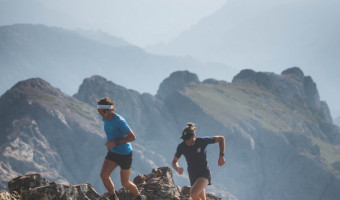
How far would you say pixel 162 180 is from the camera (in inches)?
508

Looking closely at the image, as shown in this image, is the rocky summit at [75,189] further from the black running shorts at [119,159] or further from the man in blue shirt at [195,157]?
the man in blue shirt at [195,157]

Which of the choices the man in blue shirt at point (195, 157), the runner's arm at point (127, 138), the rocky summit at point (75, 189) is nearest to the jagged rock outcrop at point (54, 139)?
the rocky summit at point (75, 189)

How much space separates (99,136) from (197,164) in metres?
187

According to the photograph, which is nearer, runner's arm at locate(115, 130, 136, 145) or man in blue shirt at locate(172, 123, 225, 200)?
runner's arm at locate(115, 130, 136, 145)

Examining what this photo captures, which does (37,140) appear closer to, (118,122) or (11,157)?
(11,157)

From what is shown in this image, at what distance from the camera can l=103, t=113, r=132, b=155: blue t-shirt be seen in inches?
409

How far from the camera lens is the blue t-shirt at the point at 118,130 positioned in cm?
1039

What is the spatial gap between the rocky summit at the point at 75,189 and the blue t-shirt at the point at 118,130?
4.77 feet

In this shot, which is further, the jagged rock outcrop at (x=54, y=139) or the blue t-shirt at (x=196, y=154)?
the jagged rock outcrop at (x=54, y=139)

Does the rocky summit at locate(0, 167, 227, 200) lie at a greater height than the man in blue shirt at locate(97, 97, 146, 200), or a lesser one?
lesser

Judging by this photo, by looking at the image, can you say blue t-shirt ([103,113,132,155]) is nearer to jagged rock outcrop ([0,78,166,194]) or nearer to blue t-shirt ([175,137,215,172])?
blue t-shirt ([175,137,215,172])

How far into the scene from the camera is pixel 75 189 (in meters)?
9.95

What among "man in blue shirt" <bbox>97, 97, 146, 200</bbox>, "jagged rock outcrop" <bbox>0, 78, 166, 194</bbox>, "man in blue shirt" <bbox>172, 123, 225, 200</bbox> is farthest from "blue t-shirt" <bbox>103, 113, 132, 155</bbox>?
"jagged rock outcrop" <bbox>0, 78, 166, 194</bbox>

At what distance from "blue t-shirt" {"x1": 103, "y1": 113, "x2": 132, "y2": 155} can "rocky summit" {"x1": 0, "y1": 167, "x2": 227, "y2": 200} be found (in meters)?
1.45
